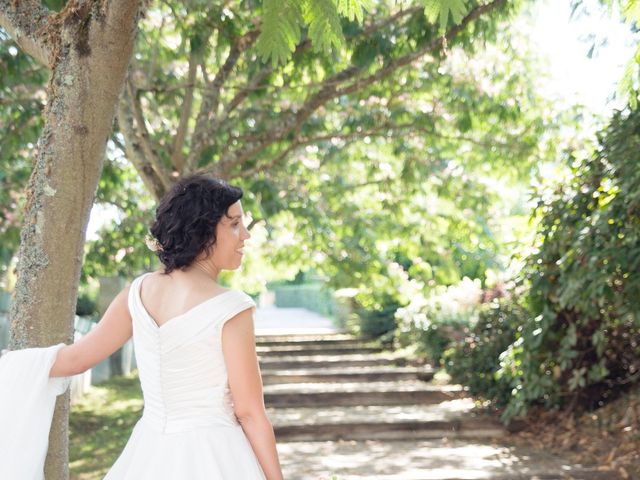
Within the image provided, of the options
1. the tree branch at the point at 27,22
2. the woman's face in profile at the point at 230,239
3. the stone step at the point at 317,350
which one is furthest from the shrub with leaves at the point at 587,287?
the stone step at the point at 317,350

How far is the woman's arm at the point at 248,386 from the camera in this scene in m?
2.51

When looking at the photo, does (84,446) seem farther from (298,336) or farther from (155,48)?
(298,336)

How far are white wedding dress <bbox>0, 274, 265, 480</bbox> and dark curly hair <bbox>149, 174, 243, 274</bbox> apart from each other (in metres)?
0.17

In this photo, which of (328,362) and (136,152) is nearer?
(136,152)

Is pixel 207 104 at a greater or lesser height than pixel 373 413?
greater

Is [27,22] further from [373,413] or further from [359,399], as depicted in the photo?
[359,399]

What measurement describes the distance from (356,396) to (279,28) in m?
8.34

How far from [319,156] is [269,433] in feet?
31.6

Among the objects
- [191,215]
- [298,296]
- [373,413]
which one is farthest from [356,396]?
[298,296]

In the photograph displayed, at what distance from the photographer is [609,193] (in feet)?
24.4

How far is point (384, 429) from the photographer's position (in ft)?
29.5

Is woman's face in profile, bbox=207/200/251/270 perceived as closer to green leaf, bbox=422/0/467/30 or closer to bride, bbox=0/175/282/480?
bride, bbox=0/175/282/480

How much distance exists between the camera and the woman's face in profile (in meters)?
2.58

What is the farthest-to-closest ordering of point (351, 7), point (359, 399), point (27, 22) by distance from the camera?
point (359, 399)
point (27, 22)
point (351, 7)
